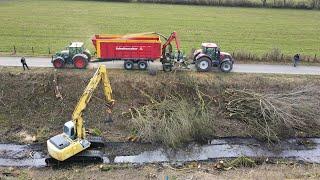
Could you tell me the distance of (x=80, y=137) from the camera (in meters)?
24.2

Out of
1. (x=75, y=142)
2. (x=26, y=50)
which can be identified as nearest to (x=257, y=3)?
(x=26, y=50)

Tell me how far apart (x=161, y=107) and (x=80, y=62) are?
7.91 metres

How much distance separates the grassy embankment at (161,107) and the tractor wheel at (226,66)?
0.67 meters

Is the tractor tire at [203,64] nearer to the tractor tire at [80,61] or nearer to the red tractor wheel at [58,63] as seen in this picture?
the tractor tire at [80,61]

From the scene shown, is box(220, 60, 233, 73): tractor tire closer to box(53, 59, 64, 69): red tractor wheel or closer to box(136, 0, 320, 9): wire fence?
box(53, 59, 64, 69): red tractor wheel

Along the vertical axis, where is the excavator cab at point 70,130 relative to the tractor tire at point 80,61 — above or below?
below

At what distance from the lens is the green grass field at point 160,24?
139 feet

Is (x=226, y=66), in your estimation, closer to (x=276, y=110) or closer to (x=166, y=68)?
(x=166, y=68)

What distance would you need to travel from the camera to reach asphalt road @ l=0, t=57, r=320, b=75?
33219mm

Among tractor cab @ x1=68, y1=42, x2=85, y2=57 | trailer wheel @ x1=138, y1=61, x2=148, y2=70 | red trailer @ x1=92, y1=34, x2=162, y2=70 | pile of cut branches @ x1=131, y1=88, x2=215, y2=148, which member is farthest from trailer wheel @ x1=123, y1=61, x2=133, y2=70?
pile of cut branches @ x1=131, y1=88, x2=215, y2=148

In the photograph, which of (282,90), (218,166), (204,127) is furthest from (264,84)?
(218,166)

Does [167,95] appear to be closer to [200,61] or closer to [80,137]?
[200,61]

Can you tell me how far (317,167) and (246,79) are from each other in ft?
31.6

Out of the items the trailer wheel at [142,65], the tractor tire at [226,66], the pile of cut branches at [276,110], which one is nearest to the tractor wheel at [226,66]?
the tractor tire at [226,66]
